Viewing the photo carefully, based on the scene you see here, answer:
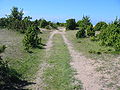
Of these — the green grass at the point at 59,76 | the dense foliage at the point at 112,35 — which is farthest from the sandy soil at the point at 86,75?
the dense foliage at the point at 112,35

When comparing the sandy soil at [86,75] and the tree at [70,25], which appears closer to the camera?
the sandy soil at [86,75]

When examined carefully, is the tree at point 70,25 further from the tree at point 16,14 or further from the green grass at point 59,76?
the green grass at point 59,76

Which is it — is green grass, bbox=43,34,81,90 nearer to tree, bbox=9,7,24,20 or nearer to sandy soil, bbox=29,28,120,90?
sandy soil, bbox=29,28,120,90

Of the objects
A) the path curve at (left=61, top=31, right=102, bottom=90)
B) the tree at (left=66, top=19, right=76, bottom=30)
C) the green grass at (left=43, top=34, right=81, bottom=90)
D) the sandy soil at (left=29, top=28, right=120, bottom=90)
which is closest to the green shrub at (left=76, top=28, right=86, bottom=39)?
the path curve at (left=61, top=31, right=102, bottom=90)

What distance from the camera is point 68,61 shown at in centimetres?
2233

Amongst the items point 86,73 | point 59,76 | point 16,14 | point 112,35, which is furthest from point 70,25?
point 59,76

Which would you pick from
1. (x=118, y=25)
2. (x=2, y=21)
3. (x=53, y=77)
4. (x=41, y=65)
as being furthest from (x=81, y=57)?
(x=2, y=21)

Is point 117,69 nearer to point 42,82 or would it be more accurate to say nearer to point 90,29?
point 42,82

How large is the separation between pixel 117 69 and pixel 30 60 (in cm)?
898

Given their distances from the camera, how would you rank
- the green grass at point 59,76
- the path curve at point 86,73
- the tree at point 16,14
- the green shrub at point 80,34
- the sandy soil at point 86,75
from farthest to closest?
the tree at point 16,14 < the green shrub at point 80,34 < the path curve at point 86,73 < the sandy soil at point 86,75 < the green grass at point 59,76

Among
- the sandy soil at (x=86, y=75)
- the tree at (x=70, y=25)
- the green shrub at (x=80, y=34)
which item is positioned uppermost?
the tree at (x=70, y=25)

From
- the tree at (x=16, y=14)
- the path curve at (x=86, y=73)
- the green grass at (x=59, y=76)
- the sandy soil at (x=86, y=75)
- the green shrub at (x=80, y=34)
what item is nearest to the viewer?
the green grass at (x=59, y=76)

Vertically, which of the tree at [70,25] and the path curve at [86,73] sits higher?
the tree at [70,25]

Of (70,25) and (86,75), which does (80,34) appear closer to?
(70,25)
